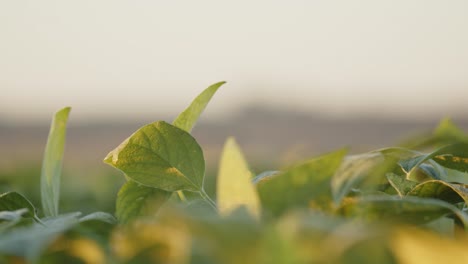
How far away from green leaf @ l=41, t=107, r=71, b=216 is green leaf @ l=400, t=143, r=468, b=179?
35 cm

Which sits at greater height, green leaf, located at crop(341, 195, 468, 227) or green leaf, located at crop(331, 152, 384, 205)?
green leaf, located at crop(331, 152, 384, 205)

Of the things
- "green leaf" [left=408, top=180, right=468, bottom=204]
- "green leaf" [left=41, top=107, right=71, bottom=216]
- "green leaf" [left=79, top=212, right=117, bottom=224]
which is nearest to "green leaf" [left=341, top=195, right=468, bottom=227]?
"green leaf" [left=408, top=180, right=468, bottom=204]

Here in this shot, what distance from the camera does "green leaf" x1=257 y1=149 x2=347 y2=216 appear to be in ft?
1.43

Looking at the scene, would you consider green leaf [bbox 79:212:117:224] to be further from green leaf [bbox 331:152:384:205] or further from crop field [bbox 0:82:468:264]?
green leaf [bbox 331:152:384:205]

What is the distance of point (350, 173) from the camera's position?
0.46 metres

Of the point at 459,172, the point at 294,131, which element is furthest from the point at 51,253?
the point at 294,131

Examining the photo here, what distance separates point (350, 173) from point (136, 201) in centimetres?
27

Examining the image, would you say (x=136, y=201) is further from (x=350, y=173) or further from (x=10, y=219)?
(x=350, y=173)

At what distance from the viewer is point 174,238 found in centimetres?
36

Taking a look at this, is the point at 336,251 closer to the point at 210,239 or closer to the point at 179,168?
the point at 210,239

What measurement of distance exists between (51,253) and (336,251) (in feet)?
0.64

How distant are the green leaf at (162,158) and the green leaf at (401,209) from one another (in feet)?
0.57

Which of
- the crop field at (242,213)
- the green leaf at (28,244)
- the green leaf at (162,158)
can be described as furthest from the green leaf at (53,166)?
the green leaf at (28,244)

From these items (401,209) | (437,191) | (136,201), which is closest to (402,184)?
(437,191)
